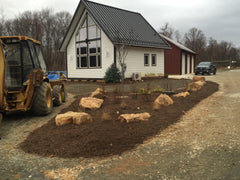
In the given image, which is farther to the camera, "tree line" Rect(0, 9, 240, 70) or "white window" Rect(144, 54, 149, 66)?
"tree line" Rect(0, 9, 240, 70)

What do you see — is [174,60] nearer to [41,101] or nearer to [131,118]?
[41,101]

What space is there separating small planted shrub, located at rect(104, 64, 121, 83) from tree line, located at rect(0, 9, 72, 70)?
2126 centimetres

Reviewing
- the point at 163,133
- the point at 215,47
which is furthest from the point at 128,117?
the point at 215,47

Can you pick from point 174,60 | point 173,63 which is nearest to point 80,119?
point 173,63

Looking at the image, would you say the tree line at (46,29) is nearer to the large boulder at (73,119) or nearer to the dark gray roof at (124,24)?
the dark gray roof at (124,24)

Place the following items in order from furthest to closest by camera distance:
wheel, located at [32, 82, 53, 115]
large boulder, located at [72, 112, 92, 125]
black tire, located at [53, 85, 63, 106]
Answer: black tire, located at [53, 85, 63, 106]
wheel, located at [32, 82, 53, 115]
large boulder, located at [72, 112, 92, 125]

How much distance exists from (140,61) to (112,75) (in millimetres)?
3937

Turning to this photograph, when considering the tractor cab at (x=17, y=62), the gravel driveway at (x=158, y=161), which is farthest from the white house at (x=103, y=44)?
the gravel driveway at (x=158, y=161)

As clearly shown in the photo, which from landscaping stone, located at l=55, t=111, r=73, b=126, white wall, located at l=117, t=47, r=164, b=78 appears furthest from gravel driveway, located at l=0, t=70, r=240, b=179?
white wall, located at l=117, t=47, r=164, b=78

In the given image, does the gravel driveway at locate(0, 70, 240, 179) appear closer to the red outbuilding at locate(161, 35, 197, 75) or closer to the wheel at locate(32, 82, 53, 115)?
the wheel at locate(32, 82, 53, 115)

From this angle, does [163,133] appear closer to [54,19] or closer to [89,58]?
[89,58]

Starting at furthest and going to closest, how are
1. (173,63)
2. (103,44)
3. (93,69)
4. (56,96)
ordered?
(173,63), (93,69), (103,44), (56,96)

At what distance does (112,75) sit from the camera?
57.3 ft

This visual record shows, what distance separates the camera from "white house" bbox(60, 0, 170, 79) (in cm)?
1845
